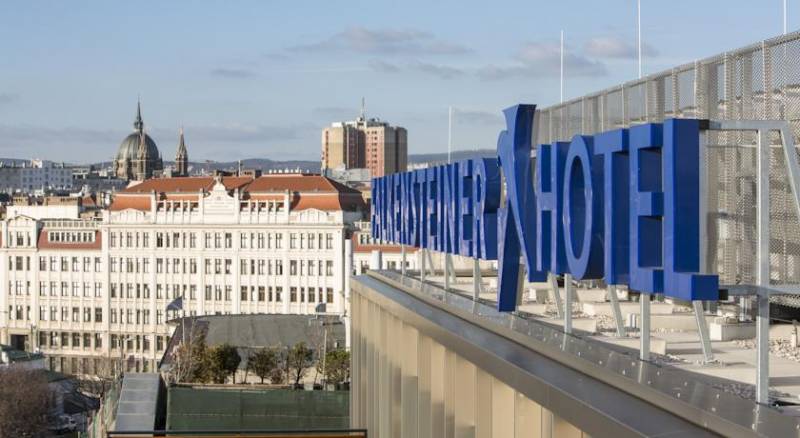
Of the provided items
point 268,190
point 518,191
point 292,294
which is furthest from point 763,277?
point 268,190

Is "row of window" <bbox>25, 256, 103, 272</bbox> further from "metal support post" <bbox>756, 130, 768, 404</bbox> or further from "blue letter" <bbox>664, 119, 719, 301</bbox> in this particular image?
"metal support post" <bbox>756, 130, 768, 404</bbox>

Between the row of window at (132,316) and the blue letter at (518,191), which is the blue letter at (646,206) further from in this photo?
the row of window at (132,316)

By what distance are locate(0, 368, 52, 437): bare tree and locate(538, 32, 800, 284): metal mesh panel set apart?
59696mm

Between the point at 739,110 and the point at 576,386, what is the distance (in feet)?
12.6

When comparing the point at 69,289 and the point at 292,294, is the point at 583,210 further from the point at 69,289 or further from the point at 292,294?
the point at 69,289

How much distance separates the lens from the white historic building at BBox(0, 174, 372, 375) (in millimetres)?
112625

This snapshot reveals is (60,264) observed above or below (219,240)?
below

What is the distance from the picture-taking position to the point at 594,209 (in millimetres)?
12305

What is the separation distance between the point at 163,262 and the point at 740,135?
353ft

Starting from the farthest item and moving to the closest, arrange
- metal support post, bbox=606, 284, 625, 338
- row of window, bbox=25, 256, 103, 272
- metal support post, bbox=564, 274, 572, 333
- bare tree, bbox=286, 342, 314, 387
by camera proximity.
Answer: row of window, bbox=25, 256, 103, 272 < bare tree, bbox=286, 342, 314, 387 < metal support post, bbox=564, 274, 572, 333 < metal support post, bbox=606, 284, 625, 338

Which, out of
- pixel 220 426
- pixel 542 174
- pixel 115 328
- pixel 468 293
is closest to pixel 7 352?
pixel 115 328

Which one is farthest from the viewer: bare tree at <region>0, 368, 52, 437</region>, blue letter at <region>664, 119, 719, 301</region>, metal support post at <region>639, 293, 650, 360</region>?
bare tree at <region>0, 368, 52, 437</region>

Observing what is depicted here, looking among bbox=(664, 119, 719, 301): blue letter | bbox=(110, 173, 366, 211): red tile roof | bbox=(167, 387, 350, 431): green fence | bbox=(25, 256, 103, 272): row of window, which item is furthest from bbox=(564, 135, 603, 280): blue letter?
bbox=(25, 256, 103, 272): row of window

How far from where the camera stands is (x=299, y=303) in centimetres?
11219
